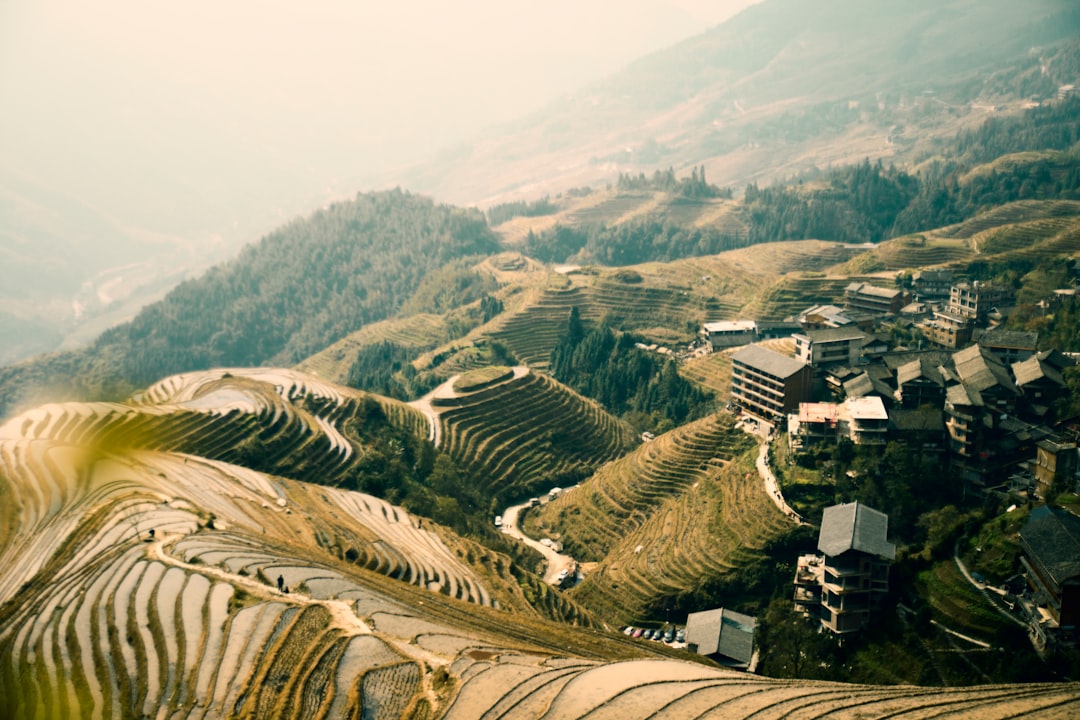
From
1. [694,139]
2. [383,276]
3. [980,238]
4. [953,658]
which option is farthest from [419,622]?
[694,139]

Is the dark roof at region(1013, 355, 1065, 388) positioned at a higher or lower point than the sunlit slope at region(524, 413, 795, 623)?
higher

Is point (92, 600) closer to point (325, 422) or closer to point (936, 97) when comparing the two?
point (325, 422)

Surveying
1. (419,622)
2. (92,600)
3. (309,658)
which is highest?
(92,600)

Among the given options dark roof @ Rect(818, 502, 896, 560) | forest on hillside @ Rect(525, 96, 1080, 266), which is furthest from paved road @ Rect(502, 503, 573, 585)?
forest on hillside @ Rect(525, 96, 1080, 266)

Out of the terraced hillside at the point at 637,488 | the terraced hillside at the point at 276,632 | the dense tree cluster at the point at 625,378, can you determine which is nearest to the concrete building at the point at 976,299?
the dense tree cluster at the point at 625,378

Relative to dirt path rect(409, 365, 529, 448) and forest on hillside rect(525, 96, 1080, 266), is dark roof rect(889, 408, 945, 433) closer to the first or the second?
dirt path rect(409, 365, 529, 448)

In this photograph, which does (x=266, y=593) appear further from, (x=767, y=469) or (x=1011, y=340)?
(x=1011, y=340)
